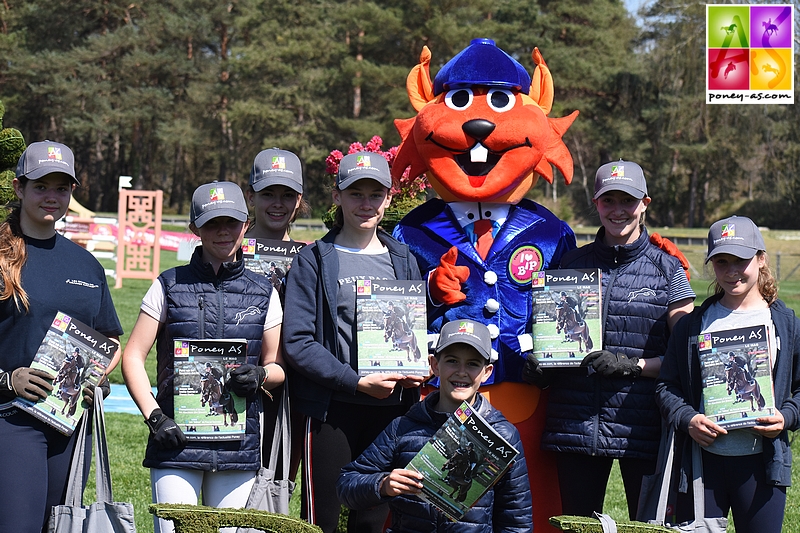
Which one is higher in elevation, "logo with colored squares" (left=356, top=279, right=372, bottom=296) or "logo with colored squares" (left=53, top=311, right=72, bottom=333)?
"logo with colored squares" (left=356, top=279, right=372, bottom=296)

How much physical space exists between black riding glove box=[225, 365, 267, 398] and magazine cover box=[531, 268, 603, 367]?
1250 millimetres

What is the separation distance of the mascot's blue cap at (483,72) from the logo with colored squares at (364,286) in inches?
57.9

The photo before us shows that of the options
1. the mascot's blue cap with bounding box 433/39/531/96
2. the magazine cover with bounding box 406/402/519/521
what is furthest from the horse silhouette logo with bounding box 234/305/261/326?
the mascot's blue cap with bounding box 433/39/531/96

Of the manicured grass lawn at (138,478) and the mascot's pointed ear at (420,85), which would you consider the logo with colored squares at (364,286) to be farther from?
the manicured grass lawn at (138,478)

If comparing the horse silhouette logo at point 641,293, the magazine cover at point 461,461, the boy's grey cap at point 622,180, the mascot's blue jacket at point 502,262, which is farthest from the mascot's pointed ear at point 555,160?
the magazine cover at point 461,461

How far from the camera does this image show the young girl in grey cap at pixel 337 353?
13.3 ft

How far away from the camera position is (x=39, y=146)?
394cm

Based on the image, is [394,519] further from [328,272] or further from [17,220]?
[17,220]

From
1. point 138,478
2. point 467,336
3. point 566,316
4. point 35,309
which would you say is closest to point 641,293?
point 566,316

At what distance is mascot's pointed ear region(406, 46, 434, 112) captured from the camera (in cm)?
541

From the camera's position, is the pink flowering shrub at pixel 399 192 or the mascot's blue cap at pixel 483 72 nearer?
the mascot's blue cap at pixel 483 72

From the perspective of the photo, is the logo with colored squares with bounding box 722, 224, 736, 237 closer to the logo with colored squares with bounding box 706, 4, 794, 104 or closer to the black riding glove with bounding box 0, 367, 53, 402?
the black riding glove with bounding box 0, 367, 53, 402

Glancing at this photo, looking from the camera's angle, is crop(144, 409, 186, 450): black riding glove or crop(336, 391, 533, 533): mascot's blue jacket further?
crop(144, 409, 186, 450): black riding glove

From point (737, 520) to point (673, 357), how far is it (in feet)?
2.23
